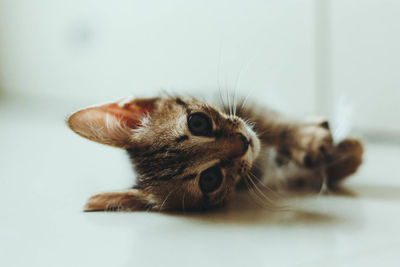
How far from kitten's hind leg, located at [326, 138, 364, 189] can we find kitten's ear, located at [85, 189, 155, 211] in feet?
1.98

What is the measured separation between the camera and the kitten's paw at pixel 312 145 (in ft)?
4.16

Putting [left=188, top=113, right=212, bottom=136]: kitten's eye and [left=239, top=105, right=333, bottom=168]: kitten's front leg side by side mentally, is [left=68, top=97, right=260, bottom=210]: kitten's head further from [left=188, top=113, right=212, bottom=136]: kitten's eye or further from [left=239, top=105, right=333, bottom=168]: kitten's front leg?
[left=239, top=105, right=333, bottom=168]: kitten's front leg

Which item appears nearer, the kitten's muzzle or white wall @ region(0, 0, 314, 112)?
the kitten's muzzle

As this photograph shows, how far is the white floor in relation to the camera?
0.78 m

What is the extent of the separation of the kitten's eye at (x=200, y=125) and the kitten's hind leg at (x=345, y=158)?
46cm

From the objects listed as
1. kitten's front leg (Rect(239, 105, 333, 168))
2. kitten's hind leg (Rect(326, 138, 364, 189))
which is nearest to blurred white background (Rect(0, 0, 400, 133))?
kitten's front leg (Rect(239, 105, 333, 168))

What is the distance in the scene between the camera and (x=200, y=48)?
2.01m

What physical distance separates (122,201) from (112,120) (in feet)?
0.75

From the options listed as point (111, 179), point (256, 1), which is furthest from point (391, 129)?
point (111, 179)

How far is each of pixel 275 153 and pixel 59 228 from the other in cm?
78

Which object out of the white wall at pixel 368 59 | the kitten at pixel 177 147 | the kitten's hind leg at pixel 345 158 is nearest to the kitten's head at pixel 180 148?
the kitten at pixel 177 147

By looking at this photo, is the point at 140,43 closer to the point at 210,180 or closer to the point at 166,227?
the point at 210,180

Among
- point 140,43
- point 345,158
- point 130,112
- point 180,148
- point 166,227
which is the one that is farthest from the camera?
point 140,43

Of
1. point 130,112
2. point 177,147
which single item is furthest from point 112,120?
point 177,147
